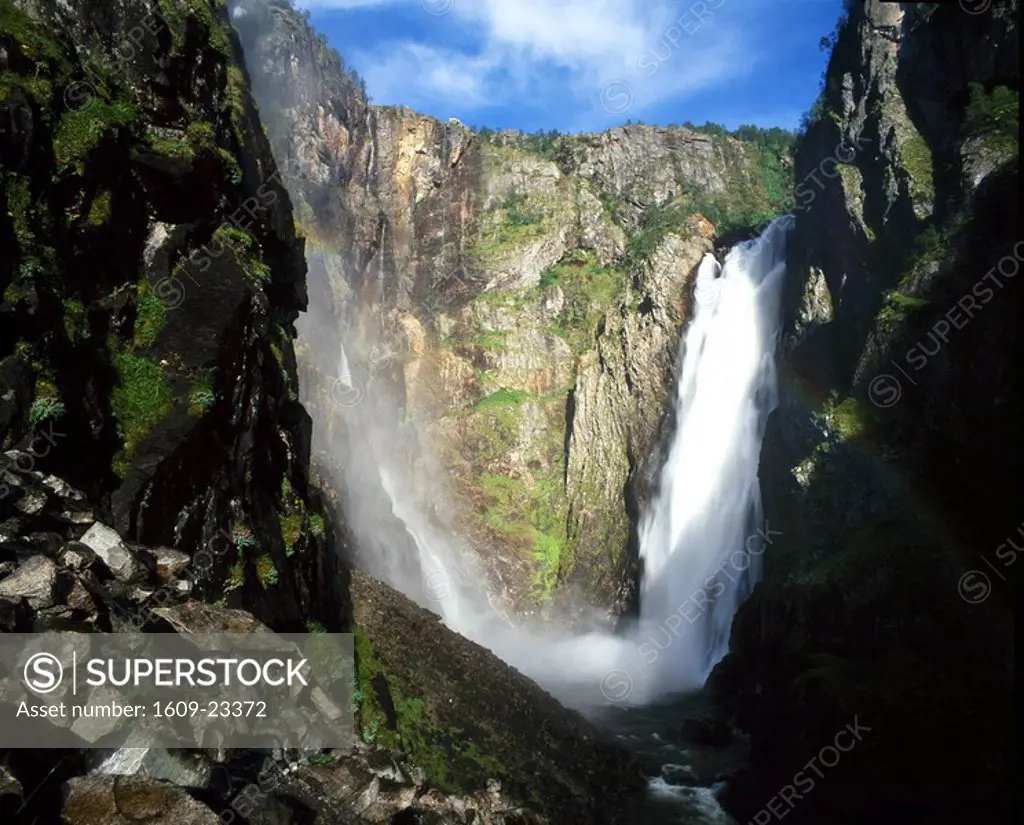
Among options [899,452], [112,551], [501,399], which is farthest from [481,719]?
[501,399]

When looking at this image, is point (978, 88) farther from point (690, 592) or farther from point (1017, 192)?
point (690, 592)

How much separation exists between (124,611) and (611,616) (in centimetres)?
4237

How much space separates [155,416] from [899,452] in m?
23.0

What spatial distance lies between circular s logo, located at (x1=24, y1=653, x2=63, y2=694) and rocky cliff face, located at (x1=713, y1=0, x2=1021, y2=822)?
18.3 metres

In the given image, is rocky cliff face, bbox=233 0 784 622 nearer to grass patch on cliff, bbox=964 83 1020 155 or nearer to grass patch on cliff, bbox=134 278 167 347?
grass patch on cliff, bbox=964 83 1020 155

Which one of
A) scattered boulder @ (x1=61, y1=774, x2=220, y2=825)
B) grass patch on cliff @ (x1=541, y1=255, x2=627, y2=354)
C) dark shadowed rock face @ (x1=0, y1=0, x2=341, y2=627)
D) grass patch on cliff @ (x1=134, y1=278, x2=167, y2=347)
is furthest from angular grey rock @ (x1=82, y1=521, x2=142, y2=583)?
grass patch on cliff @ (x1=541, y1=255, x2=627, y2=354)

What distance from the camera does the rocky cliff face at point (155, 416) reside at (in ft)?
25.8

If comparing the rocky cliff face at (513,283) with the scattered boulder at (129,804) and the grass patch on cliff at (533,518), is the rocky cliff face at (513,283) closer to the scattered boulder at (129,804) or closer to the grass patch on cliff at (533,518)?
the grass patch on cliff at (533,518)

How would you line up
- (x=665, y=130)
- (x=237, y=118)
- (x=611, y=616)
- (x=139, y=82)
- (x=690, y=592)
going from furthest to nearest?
(x=665, y=130)
(x=611, y=616)
(x=690, y=592)
(x=237, y=118)
(x=139, y=82)

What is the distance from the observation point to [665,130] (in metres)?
69.2

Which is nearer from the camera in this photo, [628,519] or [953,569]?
[953,569]

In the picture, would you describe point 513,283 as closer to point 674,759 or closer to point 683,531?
point 683,531

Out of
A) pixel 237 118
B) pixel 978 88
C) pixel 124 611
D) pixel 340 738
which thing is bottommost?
pixel 340 738

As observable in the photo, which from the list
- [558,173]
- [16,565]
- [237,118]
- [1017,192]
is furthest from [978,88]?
[558,173]
